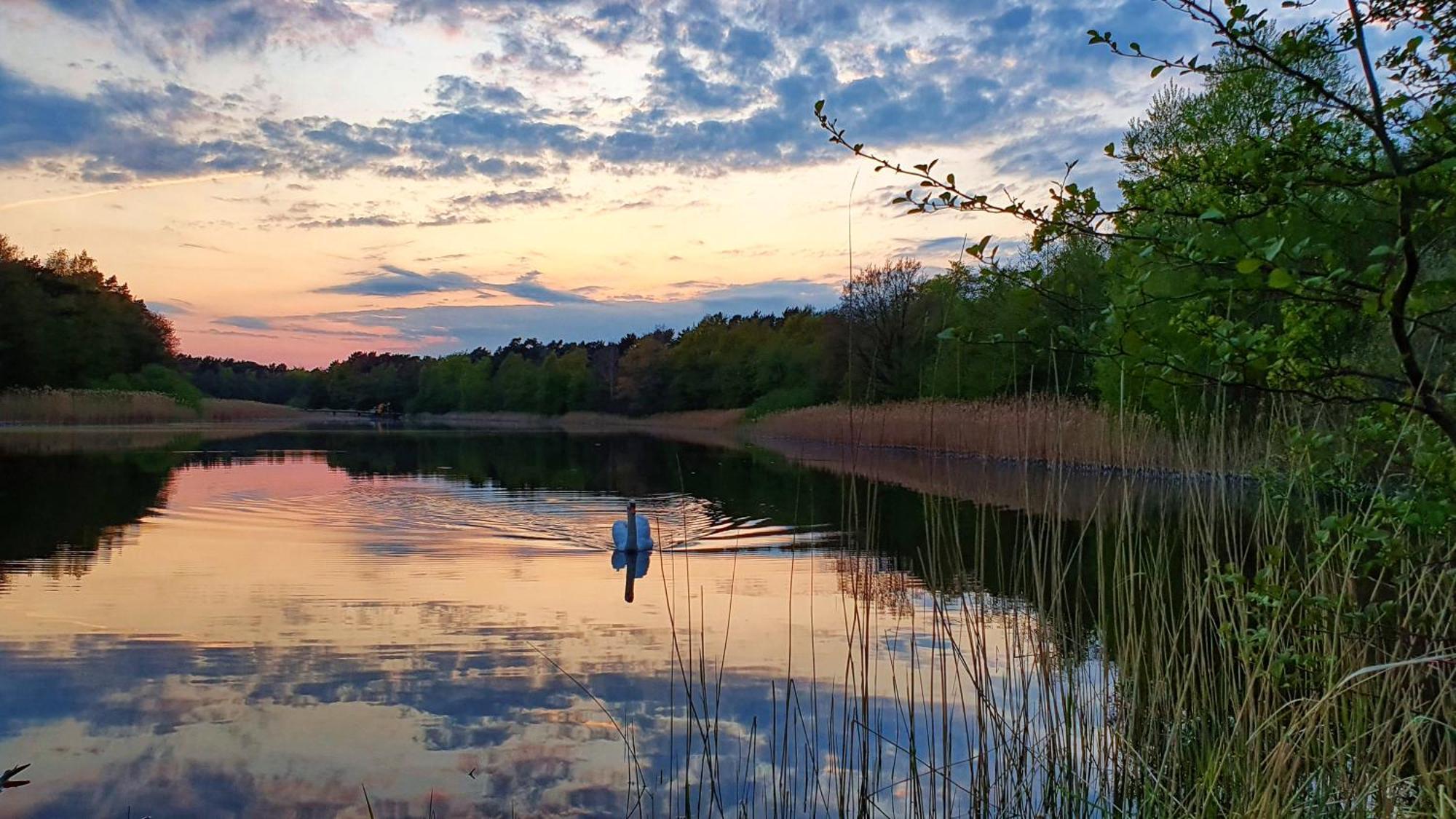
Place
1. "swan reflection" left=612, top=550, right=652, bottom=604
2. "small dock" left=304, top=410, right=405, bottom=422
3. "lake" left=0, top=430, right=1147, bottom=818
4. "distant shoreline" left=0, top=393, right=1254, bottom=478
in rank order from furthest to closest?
"small dock" left=304, top=410, right=405, bottom=422 < "swan reflection" left=612, top=550, right=652, bottom=604 < "distant shoreline" left=0, top=393, right=1254, bottom=478 < "lake" left=0, top=430, right=1147, bottom=818

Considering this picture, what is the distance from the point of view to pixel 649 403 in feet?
259

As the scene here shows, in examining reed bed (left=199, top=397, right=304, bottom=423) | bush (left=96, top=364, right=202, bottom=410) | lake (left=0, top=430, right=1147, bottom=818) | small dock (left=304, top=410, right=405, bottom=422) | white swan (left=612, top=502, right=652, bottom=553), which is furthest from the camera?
small dock (left=304, top=410, right=405, bottom=422)

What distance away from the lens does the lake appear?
4.30 metres

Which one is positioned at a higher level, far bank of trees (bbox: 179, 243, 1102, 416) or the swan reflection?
far bank of trees (bbox: 179, 243, 1102, 416)

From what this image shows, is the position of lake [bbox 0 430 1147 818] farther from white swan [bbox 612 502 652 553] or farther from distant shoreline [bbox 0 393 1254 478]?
distant shoreline [bbox 0 393 1254 478]

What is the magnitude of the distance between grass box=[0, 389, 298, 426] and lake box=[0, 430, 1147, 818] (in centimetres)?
3386

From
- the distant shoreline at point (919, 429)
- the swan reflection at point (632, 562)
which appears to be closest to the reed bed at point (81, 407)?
the distant shoreline at point (919, 429)

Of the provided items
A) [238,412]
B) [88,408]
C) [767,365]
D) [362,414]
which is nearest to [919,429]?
[767,365]

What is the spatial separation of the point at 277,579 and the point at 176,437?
3363cm

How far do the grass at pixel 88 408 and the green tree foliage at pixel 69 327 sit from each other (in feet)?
4.72

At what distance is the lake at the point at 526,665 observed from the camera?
169 inches

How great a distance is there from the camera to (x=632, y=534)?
11398 mm

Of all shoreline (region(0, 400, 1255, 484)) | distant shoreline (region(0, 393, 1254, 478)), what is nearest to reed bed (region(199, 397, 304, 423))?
distant shoreline (region(0, 393, 1254, 478))

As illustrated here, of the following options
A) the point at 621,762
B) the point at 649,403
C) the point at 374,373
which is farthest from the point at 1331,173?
the point at 374,373
